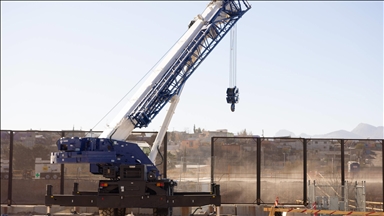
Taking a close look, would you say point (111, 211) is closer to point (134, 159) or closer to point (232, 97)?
point (134, 159)

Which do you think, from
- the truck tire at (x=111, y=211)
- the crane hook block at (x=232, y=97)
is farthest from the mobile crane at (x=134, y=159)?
the crane hook block at (x=232, y=97)

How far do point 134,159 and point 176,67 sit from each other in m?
4.87

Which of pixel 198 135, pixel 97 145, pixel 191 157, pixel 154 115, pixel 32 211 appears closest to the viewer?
pixel 97 145

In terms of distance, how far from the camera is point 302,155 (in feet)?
106

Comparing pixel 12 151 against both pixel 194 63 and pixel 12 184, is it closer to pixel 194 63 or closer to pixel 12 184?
pixel 12 184

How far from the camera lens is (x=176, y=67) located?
84.8 ft

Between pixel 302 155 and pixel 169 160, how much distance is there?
7.66 meters

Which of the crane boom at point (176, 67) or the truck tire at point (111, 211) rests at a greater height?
the crane boom at point (176, 67)

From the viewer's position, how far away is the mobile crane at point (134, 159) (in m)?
22.6

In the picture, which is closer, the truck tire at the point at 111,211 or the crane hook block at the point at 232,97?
the truck tire at the point at 111,211

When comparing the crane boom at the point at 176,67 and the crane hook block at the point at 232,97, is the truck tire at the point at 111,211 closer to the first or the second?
the crane boom at the point at 176,67

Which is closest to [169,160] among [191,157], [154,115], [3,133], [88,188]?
[191,157]

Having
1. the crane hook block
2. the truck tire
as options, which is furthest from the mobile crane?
the crane hook block

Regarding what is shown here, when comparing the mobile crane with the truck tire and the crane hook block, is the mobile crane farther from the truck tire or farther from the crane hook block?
the crane hook block
